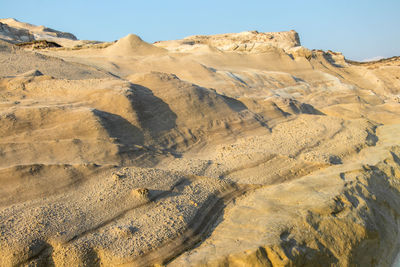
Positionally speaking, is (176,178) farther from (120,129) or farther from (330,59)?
(330,59)

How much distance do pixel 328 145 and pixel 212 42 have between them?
391 inches

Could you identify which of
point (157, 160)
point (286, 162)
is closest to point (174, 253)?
point (157, 160)

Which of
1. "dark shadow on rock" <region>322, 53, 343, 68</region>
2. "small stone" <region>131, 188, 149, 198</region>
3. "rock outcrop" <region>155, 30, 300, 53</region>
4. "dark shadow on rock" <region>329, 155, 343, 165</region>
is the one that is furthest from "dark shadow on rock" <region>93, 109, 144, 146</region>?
"dark shadow on rock" <region>322, 53, 343, 68</region>

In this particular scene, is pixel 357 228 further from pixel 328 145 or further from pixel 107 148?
pixel 107 148

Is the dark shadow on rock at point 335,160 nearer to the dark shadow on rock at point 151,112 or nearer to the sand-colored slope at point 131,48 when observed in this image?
the dark shadow on rock at point 151,112

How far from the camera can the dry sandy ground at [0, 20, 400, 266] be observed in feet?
6.53

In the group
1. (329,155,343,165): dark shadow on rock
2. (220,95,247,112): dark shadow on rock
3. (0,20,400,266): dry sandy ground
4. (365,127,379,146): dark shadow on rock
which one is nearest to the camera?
(0,20,400,266): dry sandy ground

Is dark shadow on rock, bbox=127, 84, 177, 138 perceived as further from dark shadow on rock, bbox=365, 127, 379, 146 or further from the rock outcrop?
the rock outcrop

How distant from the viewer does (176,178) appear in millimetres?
2660

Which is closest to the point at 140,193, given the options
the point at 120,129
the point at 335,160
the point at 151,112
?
the point at 120,129

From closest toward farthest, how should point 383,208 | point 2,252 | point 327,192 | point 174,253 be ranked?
point 2,252
point 174,253
point 327,192
point 383,208

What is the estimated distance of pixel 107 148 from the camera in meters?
2.80

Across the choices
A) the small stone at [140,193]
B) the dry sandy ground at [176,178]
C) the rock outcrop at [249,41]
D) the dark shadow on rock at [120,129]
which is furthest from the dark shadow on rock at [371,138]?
the rock outcrop at [249,41]

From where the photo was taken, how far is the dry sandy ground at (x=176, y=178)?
6.53 ft
